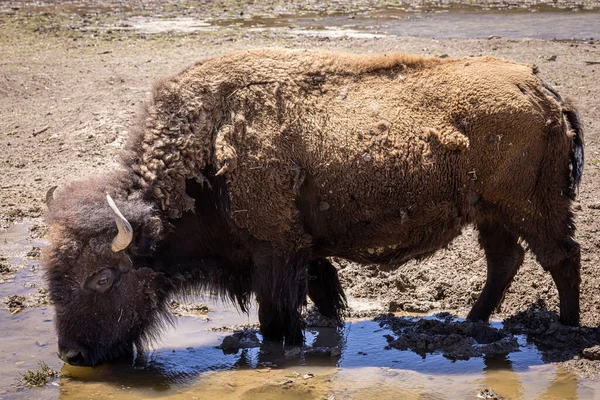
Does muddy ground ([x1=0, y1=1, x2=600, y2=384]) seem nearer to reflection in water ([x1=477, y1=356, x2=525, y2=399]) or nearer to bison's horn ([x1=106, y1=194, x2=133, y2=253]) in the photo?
reflection in water ([x1=477, y1=356, x2=525, y2=399])

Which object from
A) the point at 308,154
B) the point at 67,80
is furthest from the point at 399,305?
the point at 67,80

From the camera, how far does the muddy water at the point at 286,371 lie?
5387 millimetres

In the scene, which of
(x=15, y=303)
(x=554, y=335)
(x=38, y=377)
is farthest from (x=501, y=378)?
(x=15, y=303)

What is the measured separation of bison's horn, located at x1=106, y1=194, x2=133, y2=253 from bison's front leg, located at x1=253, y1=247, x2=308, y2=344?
38.5 inches

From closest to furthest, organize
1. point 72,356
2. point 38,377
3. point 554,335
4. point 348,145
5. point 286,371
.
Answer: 1. point 72,356
2. point 38,377
3. point 286,371
4. point 348,145
5. point 554,335

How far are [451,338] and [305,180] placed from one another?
1.58m

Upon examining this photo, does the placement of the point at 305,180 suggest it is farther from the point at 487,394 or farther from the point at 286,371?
the point at 487,394

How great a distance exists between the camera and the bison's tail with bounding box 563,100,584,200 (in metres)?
5.80

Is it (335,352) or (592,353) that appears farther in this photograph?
(335,352)

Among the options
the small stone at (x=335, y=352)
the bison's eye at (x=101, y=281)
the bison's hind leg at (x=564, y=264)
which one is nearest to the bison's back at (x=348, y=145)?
the bison's hind leg at (x=564, y=264)

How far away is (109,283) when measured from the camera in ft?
18.4

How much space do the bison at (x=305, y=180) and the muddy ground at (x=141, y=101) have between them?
0.74 meters

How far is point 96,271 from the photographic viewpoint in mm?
5547

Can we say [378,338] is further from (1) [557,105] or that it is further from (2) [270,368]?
(1) [557,105]
